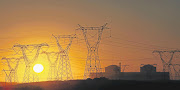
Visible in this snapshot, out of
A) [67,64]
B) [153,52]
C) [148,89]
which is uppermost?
[153,52]

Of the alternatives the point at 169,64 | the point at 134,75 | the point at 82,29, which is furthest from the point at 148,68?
the point at 82,29

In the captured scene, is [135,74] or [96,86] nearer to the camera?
[96,86]

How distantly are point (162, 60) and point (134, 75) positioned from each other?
62.0 meters

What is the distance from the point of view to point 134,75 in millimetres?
181375

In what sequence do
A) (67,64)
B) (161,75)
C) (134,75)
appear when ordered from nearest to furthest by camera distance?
(67,64) < (161,75) < (134,75)

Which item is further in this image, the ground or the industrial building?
the industrial building

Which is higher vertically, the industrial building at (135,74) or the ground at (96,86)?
the industrial building at (135,74)

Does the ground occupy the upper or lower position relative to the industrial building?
lower

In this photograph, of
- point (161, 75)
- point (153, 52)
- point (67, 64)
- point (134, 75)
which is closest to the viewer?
point (67, 64)

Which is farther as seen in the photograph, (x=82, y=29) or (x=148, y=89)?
(x=82, y=29)

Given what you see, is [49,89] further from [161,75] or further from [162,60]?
[161,75]

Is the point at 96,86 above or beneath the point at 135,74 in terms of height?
beneath

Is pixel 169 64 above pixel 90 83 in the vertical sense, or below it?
above

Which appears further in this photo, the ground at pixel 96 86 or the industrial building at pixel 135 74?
the industrial building at pixel 135 74
